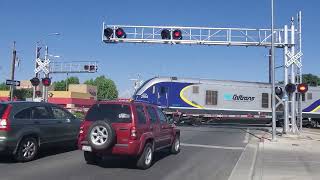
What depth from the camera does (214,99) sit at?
39.2m

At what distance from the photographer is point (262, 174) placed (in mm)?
11695

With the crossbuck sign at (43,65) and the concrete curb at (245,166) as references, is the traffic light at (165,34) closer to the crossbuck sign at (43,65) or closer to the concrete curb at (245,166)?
the crossbuck sign at (43,65)

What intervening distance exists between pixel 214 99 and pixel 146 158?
27.3 meters

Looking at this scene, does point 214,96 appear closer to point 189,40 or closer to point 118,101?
point 189,40

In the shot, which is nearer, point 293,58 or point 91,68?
point 293,58

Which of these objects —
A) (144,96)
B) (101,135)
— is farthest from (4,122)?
(144,96)

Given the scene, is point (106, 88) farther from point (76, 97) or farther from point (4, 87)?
point (4, 87)

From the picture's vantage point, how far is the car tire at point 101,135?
38.2ft

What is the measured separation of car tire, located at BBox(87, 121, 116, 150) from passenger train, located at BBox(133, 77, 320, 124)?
25.3 m

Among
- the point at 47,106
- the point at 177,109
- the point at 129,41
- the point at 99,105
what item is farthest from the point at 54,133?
the point at 177,109

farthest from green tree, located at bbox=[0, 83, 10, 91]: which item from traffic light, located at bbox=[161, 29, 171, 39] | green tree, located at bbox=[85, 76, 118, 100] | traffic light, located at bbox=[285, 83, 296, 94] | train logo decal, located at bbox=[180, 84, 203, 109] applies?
traffic light, located at bbox=[285, 83, 296, 94]

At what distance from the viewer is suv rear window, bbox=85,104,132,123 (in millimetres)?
12023

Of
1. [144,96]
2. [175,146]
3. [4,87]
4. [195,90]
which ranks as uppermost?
[4,87]

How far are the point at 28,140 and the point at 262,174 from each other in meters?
6.07
